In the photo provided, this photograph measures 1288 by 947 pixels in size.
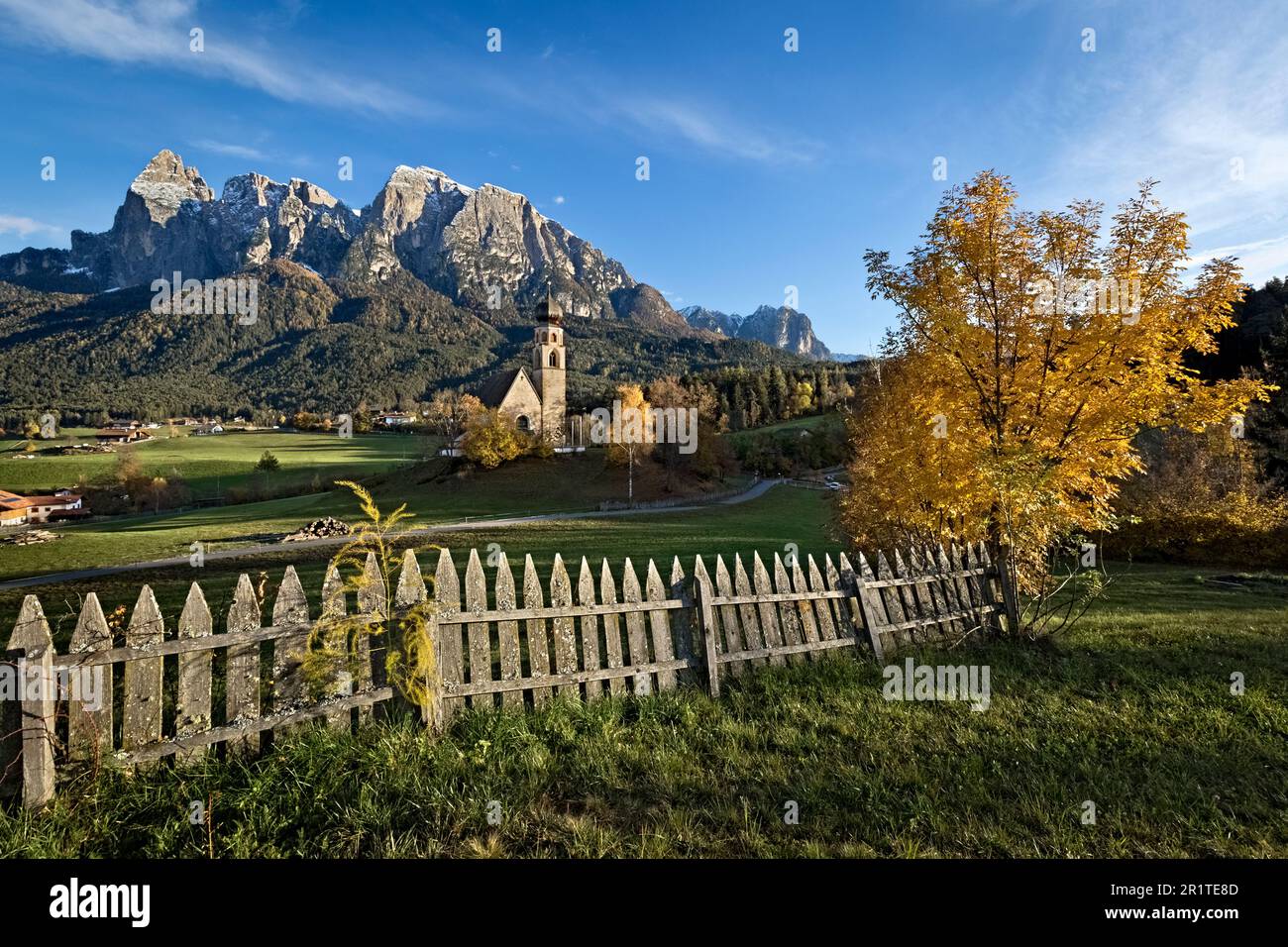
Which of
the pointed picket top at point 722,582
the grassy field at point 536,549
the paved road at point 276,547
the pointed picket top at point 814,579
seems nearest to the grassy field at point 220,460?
the grassy field at point 536,549

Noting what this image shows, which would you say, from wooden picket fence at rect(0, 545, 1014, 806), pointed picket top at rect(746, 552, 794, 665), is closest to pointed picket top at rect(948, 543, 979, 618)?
wooden picket fence at rect(0, 545, 1014, 806)

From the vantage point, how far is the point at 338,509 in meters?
40.4

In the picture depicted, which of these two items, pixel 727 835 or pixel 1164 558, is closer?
pixel 727 835

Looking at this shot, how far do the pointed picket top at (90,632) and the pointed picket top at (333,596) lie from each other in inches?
34.9

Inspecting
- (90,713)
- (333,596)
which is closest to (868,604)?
(333,596)

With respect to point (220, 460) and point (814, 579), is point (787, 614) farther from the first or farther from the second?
point (220, 460)

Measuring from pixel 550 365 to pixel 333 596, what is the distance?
3157 inches

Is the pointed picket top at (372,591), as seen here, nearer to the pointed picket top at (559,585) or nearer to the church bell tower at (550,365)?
the pointed picket top at (559,585)

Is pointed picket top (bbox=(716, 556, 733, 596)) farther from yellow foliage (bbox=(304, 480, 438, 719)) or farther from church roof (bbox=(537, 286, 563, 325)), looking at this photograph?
church roof (bbox=(537, 286, 563, 325))

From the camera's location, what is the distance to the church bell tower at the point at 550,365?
76938 millimetres
